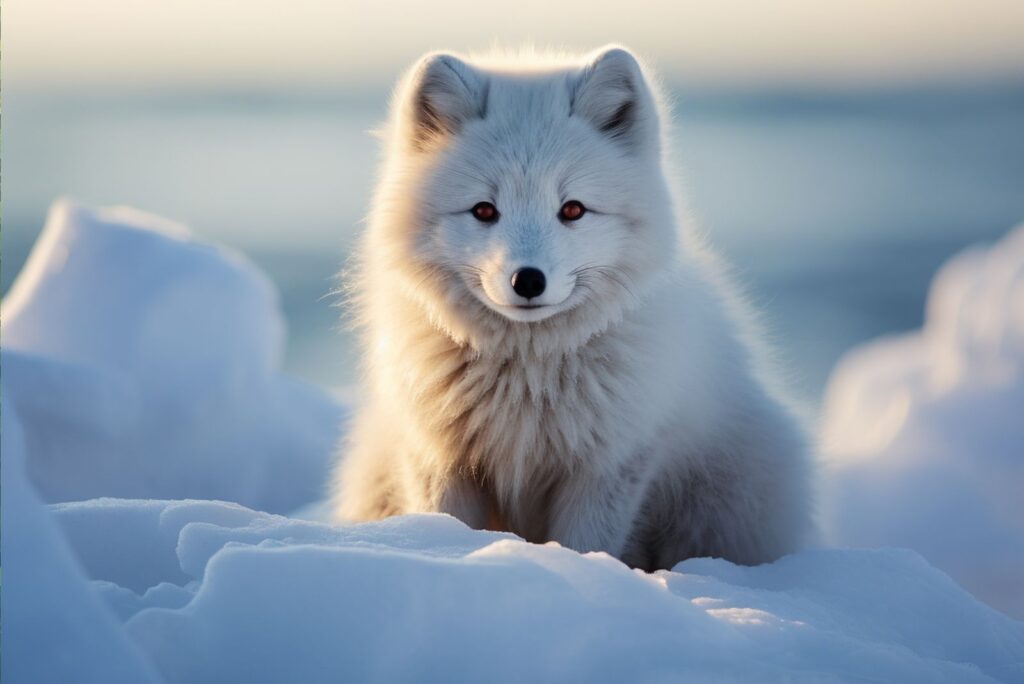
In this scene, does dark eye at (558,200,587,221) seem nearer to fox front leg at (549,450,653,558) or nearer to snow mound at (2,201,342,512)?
fox front leg at (549,450,653,558)

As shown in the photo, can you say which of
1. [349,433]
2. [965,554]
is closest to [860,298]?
[965,554]

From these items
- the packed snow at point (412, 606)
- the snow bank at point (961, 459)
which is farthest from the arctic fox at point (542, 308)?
the snow bank at point (961, 459)

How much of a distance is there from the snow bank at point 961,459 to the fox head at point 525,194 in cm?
259

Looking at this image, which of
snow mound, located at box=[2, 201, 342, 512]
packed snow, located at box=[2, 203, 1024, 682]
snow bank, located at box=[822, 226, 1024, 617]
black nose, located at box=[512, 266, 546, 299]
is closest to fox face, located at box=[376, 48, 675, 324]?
black nose, located at box=[512, 266, 546, 299]

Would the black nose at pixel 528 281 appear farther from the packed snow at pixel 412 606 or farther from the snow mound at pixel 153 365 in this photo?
the snow mound at pixel 153 365

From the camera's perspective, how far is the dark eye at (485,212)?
280 cm

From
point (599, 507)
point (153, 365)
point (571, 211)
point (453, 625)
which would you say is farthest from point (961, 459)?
point (453, 625)

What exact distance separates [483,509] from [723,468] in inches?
30.1

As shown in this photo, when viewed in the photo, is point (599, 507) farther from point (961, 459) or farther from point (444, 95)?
point (961, 459)

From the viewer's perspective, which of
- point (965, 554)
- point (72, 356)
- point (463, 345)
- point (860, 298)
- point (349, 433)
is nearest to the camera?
point (463, 345)

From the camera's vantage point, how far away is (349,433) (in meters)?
3.92

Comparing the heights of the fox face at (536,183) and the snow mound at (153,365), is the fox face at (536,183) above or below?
above

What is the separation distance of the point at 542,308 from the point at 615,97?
681 millimetres

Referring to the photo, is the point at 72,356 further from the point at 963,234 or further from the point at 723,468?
the point at 963,234
